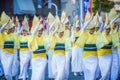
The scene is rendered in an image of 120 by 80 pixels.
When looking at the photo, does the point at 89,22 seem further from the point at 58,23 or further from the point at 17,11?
the point at 17,11

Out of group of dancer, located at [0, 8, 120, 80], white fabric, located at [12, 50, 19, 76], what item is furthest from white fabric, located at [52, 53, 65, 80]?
white fabric, located at [12, 50, 19, 76]

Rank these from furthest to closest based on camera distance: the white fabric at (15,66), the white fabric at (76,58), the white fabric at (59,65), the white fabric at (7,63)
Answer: the white fabric at (76,58) → the white fabric at (15,66) → the white fabric at (7,63) → the white fabric at (59,65)

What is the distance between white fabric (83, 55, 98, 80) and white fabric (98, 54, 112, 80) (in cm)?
17

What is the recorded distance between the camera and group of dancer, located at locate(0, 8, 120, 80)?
39.9ft

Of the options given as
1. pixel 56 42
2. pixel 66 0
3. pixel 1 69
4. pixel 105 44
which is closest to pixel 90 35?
pixel 105 44

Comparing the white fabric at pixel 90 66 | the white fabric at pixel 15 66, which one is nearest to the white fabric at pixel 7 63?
the white fabric at pixel 15 66

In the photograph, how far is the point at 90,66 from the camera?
11.9 m

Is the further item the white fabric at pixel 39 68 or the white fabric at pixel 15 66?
the white fabric at pixel 15 66

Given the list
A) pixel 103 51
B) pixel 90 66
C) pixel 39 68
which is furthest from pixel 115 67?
pixel 39 68

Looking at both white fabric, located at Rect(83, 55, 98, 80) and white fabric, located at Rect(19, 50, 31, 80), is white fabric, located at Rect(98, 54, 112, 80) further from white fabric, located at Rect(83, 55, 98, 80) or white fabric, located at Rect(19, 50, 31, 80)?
white fabric, located at Rect(19, 50, 31, 80)

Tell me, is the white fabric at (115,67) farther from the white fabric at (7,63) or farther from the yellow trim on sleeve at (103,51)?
the white fabric at (7,63)

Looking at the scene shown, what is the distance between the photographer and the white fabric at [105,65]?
11930 mm

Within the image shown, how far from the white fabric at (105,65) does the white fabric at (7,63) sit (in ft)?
9.01

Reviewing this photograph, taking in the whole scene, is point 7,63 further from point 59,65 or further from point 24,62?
point 59,65
